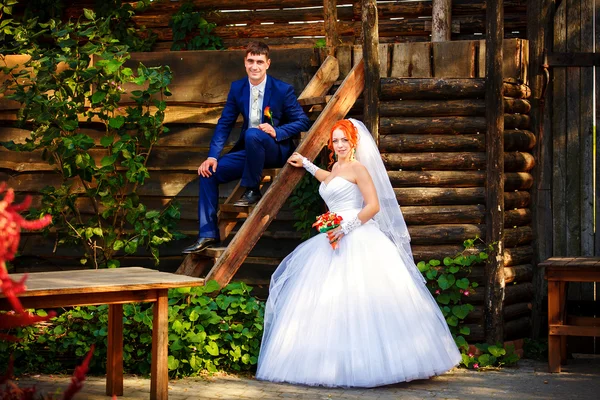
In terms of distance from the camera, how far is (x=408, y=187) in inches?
316

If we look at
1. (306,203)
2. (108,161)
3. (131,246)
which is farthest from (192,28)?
(131,246)

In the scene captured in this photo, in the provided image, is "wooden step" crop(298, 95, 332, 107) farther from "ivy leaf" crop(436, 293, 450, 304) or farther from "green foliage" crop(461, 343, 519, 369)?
"green foliage" crop(461, 343, 519, 369)

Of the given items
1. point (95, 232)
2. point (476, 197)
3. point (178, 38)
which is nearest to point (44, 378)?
point (95, 232)

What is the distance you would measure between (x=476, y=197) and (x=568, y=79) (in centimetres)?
185

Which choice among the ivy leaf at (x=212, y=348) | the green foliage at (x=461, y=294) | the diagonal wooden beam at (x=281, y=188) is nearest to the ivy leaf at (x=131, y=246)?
the diagonal wooden beam at (x=281, y=188)

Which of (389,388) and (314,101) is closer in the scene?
(389,388)

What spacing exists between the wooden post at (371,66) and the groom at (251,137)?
64 cm

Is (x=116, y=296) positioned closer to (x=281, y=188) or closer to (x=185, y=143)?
(x=281, y=188)

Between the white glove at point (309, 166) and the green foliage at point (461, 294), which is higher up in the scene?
Answer: the white glove at point (309, 166)

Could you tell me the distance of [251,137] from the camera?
7.21 metres

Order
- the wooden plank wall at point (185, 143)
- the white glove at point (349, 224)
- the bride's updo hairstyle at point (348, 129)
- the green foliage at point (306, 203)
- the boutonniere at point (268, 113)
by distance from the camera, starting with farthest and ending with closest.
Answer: the wooden plank wall at point (185, 143) < the green foliage at point (306, 203) < the boutonniere at point (268, 113) < the bride's updo hairstyle at point (348, 129) < the white glove at point (349, 224)

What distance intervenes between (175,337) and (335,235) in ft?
5.17

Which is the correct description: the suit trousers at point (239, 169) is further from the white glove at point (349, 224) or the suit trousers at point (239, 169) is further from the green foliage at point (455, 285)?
the green foliage at point (455, 285)

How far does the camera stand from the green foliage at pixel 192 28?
10188 millimetres
